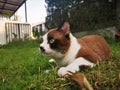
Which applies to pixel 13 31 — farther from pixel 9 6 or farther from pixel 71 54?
pixel 71 54

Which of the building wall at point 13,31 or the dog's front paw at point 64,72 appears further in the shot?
the building wall at point 13,31

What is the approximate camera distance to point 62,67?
2.74 meters

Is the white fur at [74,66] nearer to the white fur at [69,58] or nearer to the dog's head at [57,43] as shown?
the white fur at [69,58]

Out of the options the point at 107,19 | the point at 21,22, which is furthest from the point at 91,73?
the point at 21,22

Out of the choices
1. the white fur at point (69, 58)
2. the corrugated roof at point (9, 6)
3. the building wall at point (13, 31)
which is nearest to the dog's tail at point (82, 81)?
the white fur at point (69, 58)

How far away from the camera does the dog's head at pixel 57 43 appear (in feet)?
8.82

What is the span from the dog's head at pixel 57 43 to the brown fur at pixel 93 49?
163mm

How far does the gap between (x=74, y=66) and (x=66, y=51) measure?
0.52 ft

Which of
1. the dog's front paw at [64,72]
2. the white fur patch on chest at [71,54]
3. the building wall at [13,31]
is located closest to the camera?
the dog's front paw at [64,72]

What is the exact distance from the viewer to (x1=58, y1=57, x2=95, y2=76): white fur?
262 cm

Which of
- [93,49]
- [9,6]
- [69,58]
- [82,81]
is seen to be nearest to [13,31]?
[9,6]

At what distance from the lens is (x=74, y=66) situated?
2.66m

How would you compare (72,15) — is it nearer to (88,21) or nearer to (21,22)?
(88,21)

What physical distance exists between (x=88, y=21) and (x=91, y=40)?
5.50m
